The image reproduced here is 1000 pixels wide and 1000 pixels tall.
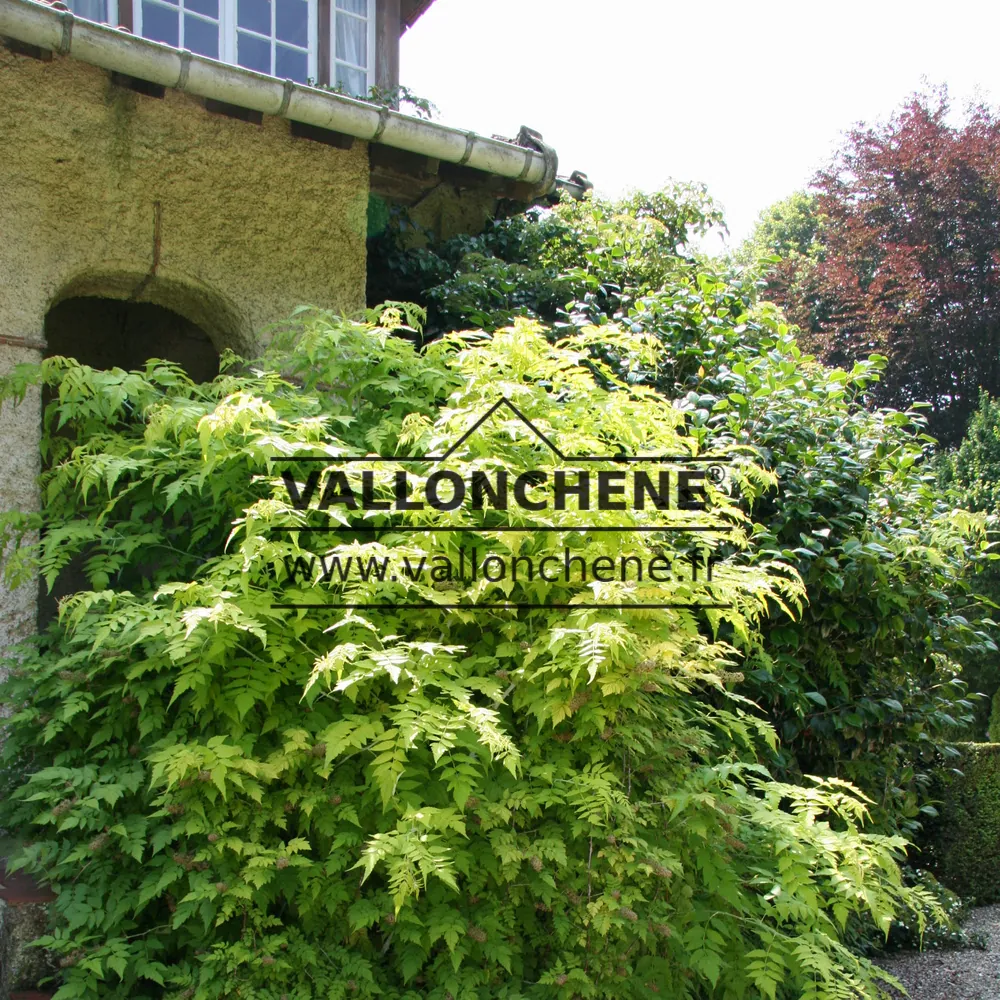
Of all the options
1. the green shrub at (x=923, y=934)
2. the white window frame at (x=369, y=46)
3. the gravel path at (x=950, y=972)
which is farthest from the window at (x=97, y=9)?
the gravel path at (x=950, y=972)

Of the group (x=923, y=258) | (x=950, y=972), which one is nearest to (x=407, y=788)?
(x=950, y=972)

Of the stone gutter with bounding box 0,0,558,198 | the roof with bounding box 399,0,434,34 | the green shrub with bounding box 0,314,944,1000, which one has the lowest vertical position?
the green shrub with bounding box 0,314,944,1000

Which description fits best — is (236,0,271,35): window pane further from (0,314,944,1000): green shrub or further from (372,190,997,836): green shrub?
(0,314,944,1000): green shrub

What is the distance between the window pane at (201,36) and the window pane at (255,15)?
0.21 metres

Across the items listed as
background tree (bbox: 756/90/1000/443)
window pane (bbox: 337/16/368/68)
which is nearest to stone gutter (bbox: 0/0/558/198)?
window pane (bbox: 337/16/368/68)

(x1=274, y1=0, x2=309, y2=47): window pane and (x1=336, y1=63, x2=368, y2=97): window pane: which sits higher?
(x1=274, y1=0, x2=309, y2=47): window pane

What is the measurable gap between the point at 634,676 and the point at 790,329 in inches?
141

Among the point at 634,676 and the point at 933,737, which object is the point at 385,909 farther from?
the point at 933,737

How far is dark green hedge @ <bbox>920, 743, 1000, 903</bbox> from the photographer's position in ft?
21.9

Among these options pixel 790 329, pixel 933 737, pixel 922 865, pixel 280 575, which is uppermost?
pixel 790 329

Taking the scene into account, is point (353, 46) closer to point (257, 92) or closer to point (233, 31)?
point (233, 31)

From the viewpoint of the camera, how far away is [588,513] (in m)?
3.18

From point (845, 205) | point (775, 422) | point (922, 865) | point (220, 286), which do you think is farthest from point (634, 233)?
point (845, 205)

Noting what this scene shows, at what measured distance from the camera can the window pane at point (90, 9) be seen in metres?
5.93
